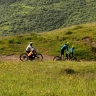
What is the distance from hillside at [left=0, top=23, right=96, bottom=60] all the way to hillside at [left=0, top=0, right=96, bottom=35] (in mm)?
61503

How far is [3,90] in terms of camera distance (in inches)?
506

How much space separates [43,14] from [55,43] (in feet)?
276

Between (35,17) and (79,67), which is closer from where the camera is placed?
(79,67)

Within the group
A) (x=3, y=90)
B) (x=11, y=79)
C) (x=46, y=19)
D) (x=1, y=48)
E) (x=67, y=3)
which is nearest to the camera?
(x=3, y=90)

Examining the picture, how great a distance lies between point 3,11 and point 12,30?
32154 mm

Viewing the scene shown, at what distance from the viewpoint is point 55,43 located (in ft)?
135

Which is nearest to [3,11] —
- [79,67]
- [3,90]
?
[79,67]

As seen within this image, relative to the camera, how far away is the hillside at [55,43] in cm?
3772

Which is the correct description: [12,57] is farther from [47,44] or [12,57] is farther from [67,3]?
[67,3]

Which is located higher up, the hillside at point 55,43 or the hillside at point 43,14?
the hillside at point 43,14

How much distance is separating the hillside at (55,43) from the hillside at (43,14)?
6150cm

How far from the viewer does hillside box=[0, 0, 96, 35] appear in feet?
368

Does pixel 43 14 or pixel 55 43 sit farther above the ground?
pixel 43 14

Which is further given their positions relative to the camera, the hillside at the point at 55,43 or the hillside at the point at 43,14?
the hillside at the point at 43,14
